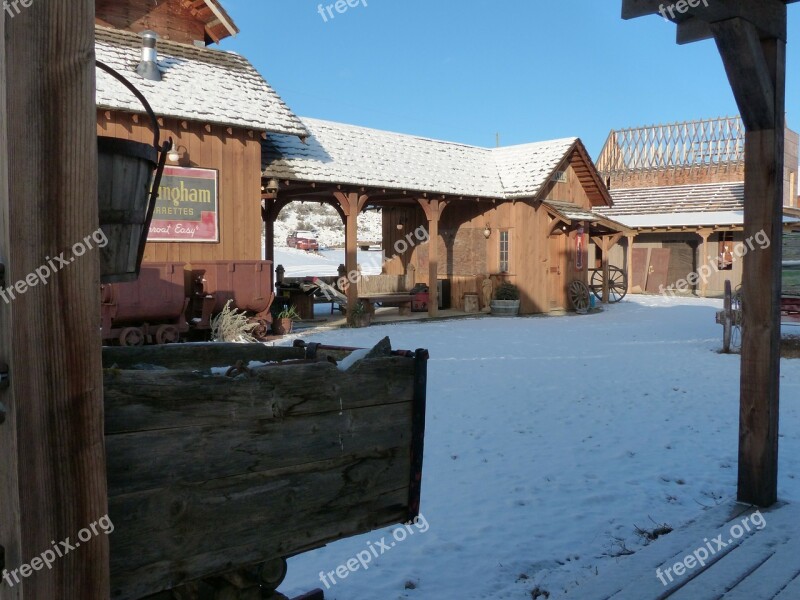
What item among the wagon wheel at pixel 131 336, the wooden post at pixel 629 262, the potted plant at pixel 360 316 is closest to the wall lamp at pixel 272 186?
the potted plant at pixel 360 316

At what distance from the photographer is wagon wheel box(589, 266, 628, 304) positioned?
2370cm

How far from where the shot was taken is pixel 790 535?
11.8ft

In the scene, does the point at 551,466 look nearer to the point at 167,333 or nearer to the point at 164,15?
the point at 167,333

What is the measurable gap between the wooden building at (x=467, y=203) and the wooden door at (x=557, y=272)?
0.03 m

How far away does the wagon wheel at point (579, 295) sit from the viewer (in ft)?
63.8

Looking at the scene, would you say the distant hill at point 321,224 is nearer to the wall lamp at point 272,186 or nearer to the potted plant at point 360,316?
the potted plant at point 360,316

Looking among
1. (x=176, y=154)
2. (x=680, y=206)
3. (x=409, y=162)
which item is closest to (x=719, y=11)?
(x=176, y=154)

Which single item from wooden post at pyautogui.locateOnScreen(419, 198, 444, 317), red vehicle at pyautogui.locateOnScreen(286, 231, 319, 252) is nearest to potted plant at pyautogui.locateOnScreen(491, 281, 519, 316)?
wooden post at pyautogui.locateOnScreen(419, 198, 444, 317)

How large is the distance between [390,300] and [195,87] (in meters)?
6.71

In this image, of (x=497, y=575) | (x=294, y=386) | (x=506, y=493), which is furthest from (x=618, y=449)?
(x=294, y=386)

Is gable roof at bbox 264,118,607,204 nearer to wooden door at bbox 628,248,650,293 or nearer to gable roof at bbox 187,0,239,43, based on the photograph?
gable roof at bbox 187,0,239,43

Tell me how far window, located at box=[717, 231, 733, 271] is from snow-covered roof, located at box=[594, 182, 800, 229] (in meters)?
0.84

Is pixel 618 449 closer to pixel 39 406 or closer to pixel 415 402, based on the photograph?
pixel 415 402

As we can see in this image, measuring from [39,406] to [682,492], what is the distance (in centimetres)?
436
